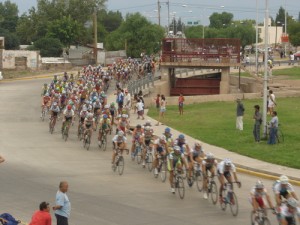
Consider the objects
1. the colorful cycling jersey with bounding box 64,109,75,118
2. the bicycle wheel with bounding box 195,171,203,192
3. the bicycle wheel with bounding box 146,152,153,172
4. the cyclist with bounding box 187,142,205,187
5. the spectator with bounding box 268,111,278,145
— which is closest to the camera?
the cyclist with bounding box 187,142,205,187

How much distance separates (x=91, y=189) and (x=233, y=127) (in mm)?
14761

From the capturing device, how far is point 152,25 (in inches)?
3674

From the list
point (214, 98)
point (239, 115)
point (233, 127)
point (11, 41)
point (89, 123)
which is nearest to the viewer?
point (89, 123)

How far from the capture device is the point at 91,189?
74.4ft

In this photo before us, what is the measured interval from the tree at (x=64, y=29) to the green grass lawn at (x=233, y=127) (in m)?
51.8

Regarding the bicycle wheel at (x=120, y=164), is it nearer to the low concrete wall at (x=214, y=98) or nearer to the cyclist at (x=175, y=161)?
the cyclist at (x=175, y=161)

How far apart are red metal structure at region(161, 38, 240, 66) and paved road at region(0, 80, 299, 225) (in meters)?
26.5

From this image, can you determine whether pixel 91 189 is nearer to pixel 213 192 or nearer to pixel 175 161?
pixel 175 161

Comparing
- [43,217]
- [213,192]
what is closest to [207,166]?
[213,192]

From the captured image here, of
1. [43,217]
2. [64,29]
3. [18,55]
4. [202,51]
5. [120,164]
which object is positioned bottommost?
[120,164]

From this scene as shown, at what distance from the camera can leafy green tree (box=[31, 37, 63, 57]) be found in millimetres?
96438

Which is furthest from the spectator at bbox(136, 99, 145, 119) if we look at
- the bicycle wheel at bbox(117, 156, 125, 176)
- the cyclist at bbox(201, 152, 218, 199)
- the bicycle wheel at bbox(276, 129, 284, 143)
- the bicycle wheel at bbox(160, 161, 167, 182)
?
the cyclist at bbox(201, 152, 218, 199)

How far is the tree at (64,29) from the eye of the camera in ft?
324

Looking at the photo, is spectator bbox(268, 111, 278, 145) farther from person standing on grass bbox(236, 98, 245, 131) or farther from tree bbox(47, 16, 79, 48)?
tree bbox(47, 16, 79, 48)
